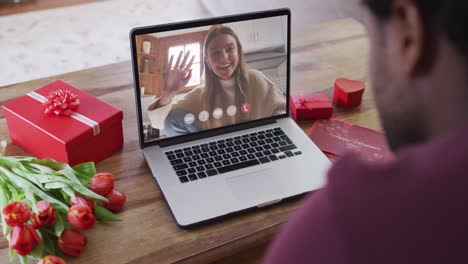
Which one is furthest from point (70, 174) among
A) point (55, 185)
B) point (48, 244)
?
point (48, 244)

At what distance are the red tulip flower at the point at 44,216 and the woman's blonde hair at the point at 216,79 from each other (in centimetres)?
40

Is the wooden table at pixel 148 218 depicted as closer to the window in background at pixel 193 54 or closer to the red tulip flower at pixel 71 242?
the red tulip flower at pixel 71 242

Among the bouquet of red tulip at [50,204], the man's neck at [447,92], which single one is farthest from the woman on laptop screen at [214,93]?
the man's neck at [447,92]

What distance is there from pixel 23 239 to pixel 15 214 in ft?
0.15

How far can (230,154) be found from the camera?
1.20 meters

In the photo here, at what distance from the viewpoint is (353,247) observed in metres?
0.48

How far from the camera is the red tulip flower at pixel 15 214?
3.01 ft

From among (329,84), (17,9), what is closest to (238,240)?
(329,84)

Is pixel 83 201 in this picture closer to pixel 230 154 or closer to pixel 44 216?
pixel 44 216

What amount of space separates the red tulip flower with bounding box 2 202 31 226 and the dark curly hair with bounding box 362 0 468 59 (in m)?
0.70

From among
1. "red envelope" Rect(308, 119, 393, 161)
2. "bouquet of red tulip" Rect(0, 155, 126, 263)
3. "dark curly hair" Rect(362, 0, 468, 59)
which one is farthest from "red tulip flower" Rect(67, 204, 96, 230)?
"dark curly hair" Rect(362, 0, 468, 59)

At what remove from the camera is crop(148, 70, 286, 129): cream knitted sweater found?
120cm

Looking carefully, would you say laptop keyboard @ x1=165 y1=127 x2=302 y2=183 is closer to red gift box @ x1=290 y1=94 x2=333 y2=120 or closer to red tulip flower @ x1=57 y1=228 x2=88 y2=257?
red gift box @ x1=290 y1=94 x2=333 y2=120

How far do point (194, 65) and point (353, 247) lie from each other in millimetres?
774
